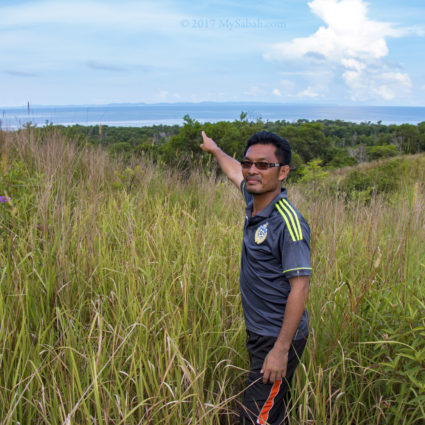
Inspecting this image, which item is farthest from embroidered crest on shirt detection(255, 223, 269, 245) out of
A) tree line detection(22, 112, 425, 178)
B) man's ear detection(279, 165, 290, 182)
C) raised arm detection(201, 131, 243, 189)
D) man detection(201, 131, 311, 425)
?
tree line detection(22, 112, 425, 178)

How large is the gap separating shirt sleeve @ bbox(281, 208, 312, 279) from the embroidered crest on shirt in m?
0.10

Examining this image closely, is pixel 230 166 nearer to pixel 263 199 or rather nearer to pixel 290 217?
pixel 263 199

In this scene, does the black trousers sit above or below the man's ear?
below

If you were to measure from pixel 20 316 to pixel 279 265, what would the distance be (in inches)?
56.7

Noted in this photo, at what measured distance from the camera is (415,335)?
2074mm

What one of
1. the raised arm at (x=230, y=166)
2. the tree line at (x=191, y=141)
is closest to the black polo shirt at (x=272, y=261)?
the raised arm at (x=230, y=166)

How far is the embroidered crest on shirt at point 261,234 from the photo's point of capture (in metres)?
1.85

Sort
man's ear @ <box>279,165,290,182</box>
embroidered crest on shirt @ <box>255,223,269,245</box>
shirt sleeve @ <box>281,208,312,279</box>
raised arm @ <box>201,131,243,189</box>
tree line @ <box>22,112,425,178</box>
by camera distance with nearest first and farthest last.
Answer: shirt sleeve @ <box>281,208,312,279</box>, embroidered crest on shirt @ <box>255,223,269,245</box>, man's ear @ <box>279,165,290,182</box>, raised arm @ <box>201,131,243,189</box>, tree line @ <box>22,112,425,178</box>

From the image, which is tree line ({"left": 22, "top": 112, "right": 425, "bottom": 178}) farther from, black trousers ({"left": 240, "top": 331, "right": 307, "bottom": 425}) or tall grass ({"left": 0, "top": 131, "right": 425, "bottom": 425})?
black trousers ({"left": 240, "top": 331, "right": 307, "bottom": 425})

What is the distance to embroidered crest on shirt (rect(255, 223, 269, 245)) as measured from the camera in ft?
6.06

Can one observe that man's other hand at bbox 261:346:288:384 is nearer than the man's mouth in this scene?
Yes

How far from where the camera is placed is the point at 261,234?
186 cm

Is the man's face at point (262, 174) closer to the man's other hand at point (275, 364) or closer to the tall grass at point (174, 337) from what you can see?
the tall grass at point (174, 337)

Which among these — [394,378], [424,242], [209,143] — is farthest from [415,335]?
[209,143]
